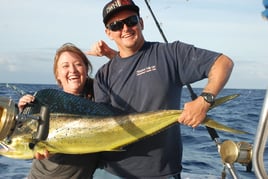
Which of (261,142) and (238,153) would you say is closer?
(261,142)

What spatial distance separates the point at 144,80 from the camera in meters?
3.22

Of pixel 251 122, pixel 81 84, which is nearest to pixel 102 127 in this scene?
pixel 81 84

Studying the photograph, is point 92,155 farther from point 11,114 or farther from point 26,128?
point 11,114

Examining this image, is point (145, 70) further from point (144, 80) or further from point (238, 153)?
point (238, 153)

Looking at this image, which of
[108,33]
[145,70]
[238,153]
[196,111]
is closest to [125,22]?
[108,33]

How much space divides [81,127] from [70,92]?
0.43m

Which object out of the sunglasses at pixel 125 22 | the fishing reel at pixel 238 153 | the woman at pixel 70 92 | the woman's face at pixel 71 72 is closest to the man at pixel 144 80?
the sunglasses at pixel 125 22

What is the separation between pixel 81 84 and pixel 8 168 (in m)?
3.80

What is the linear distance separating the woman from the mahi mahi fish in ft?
0.37

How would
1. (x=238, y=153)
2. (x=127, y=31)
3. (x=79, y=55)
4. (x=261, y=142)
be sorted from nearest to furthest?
(x=261, y=142) → (x=238, y=153) → (x=127, y=31) → (x=79, y=55)

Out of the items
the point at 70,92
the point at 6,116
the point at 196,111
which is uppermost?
the point at 6,116

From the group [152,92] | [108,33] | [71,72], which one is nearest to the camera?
[152,92]

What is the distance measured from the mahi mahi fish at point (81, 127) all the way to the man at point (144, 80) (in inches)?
3.8

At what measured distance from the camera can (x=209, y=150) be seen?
8562 millimetres
